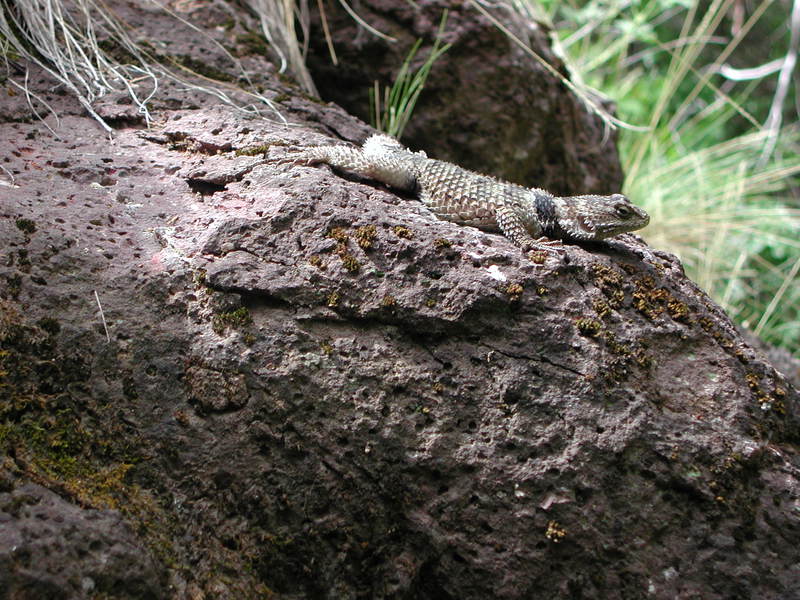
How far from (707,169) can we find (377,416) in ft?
16.8

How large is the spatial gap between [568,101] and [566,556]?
3.47 m

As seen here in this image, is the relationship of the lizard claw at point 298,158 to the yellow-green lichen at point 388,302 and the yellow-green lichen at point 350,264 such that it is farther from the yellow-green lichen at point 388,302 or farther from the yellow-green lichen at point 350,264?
the yellow-green lichen at point 388,302

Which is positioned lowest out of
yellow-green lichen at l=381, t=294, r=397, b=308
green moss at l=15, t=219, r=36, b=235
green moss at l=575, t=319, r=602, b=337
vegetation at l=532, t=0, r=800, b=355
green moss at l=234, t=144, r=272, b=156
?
vegetation at l=532, t=0, r=800, b=355

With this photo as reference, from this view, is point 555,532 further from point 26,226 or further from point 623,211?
point 26,226

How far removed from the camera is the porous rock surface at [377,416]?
2070mm

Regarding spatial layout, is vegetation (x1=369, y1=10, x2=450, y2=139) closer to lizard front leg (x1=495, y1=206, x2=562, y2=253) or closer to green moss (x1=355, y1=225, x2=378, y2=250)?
lizard front leg (x1=495, y1=206, x2=562, y2=253)

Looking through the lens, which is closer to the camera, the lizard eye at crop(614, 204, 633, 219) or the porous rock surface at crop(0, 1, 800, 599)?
the porous rock surface at crop(0, 1, 800, 599)

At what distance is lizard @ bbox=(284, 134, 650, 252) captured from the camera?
2.85 meters

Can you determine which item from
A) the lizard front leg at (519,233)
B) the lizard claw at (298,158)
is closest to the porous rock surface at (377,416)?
the lizard front leg at (519,233)

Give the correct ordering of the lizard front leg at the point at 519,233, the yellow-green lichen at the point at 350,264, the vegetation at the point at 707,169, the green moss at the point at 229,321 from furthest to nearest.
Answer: the vegetation at the point at 707,169 → the lizard front leg at the point at 519,233 → the yellow-green lichen at the point at 350,264 → the green moss at the point at 229,321

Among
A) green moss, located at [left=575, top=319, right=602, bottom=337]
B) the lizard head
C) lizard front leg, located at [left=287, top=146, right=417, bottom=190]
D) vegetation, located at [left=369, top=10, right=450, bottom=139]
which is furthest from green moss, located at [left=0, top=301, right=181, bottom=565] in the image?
vegetation, located at [left=369, top=10, right=450, bottom=139]

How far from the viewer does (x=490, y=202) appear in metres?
2.96

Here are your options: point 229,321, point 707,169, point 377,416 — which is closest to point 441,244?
point 377,416

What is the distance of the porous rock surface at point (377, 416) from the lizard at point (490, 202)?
17.9 inches
